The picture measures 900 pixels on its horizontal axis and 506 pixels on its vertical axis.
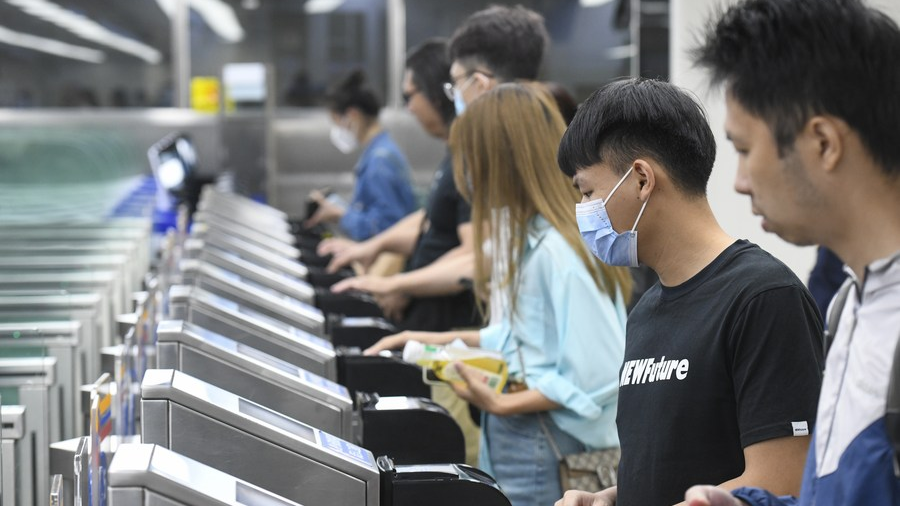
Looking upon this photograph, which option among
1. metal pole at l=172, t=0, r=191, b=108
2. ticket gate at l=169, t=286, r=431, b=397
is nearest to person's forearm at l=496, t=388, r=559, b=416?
ticket gate at l=169, t=286, r=431, b=397

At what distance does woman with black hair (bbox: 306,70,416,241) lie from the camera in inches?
199

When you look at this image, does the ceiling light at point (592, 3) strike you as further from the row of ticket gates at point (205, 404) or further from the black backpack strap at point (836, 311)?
the black backpack strap at point (836, 311)

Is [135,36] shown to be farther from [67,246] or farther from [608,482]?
[608,482]

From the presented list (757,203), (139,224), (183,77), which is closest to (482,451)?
(757,203)

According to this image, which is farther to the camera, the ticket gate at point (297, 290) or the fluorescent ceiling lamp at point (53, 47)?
the fluorescent ceiling lamp at point (53, 47)

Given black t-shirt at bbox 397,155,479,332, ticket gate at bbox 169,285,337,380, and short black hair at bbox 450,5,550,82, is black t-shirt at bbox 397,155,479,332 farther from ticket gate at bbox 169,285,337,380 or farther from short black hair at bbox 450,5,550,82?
ticket gate at bbox 169,285,337,380

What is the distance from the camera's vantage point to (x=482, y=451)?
2.47 m

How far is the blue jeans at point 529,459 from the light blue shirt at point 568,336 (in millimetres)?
45

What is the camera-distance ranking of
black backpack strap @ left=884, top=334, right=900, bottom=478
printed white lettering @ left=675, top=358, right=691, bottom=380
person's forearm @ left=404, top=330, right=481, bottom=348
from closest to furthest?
1. black backpack strap @ left=884, top=334, right=900, bottom=478
2. printed white lettering @ left=675, top=358, right=691, bottom=380
3. person's forearm @ left=404, top=330, right=481, bottom=348

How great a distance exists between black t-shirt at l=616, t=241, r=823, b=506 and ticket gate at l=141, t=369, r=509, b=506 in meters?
0.26

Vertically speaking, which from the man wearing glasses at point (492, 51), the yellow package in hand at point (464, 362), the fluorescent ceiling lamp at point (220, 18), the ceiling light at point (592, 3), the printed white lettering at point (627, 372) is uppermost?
the ceiling light at point (592, 3)

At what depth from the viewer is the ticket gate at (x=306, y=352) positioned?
7.92 feet

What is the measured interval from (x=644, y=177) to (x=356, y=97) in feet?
12.9

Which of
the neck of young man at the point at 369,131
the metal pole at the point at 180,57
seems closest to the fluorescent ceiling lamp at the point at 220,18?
the metal pole at the point at 180,57
